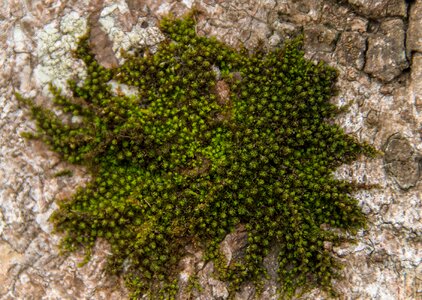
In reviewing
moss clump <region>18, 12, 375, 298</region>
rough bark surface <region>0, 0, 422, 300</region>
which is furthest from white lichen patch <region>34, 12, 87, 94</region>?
moss clump <region>18, 12, 375, 298</region>

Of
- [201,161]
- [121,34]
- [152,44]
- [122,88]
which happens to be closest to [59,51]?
[121,34]

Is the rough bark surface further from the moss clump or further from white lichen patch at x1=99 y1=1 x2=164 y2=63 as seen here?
the moss clump

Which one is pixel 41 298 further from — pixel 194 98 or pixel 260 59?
pixel 260 59

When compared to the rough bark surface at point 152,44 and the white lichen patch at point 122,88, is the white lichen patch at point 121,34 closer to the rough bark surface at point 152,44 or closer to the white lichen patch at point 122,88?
the rough bark surface at point 152,44

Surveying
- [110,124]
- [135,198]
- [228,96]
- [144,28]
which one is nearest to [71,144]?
[110,124]

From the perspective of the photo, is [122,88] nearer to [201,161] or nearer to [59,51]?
[59,51]

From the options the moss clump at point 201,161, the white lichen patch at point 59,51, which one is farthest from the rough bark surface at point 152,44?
the moss clump at point 201,161
